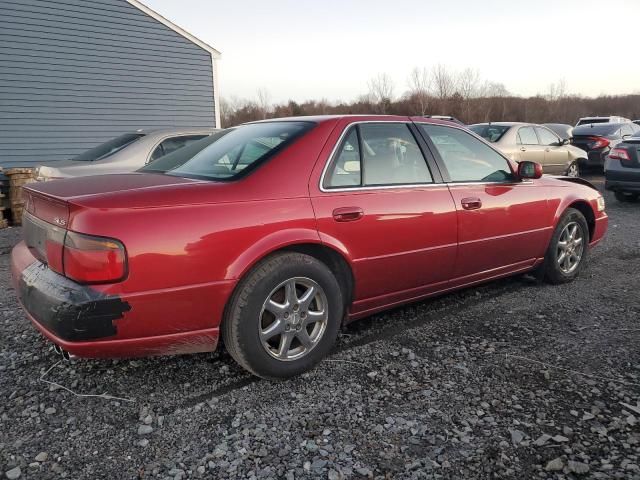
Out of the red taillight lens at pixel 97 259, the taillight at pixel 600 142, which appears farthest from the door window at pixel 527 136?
the red taillight lens at pixel 97 259

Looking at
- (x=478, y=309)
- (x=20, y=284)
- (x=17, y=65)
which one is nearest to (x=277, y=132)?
(x=20, y=284)

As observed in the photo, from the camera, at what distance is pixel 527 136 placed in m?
10.6

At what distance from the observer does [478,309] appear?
3824 millimetres

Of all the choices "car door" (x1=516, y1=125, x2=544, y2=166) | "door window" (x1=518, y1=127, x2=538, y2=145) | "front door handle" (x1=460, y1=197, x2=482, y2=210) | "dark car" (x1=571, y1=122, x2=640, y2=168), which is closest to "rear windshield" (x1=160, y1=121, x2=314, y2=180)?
"front door handle" (x1=460, y1=197, x2=482, y2=210)

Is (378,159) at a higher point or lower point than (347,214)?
higher

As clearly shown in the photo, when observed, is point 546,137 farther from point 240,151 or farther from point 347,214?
point 240,151

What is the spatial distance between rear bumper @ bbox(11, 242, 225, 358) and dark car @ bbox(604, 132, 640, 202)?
27.7 feet

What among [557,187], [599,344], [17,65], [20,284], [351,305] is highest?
[17,65]

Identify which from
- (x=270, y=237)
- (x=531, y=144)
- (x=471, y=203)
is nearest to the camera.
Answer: (x=270, y=237)

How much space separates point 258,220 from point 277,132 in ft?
2.55

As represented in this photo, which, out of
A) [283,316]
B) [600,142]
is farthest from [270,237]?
[600,142]

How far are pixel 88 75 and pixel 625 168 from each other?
11.3 m

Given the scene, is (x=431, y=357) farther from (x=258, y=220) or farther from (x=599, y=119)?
(x=599, y=119)

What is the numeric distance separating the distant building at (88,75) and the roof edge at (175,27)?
0.02 meters
